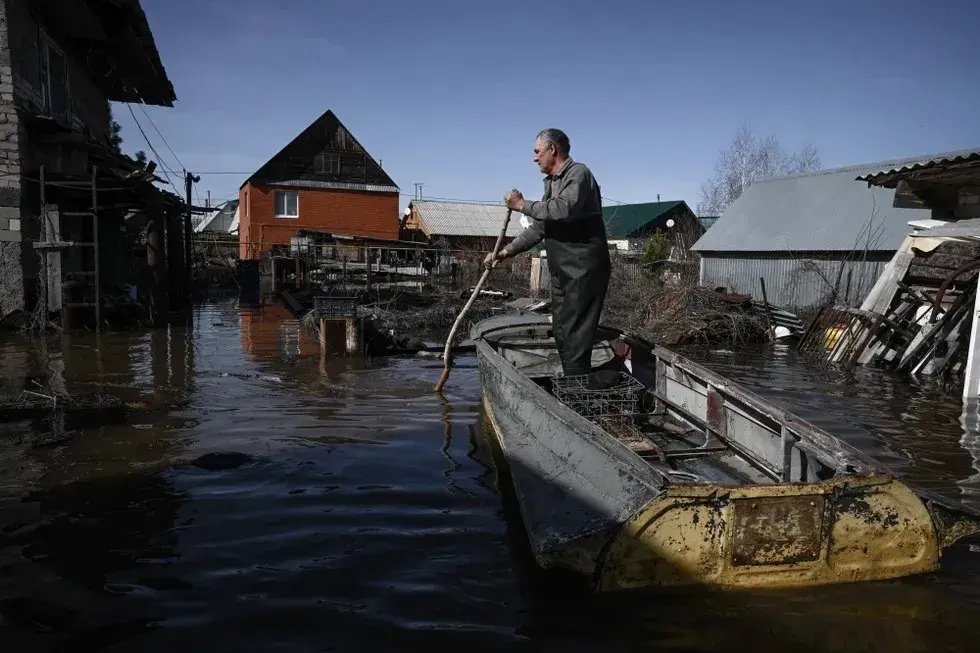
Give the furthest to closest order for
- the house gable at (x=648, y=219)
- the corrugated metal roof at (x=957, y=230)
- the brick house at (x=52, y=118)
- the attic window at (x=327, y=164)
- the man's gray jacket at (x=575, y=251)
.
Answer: the house gable at (x=648, y=219)
the attic window at (x=327, y=164)
the brick house at (x=52, y=118)
the corrugated metal roof at (x=957, y=230)
the man's gray jacket at (x=575, y=251)

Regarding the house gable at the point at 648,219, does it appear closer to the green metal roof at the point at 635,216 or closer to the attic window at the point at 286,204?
the green metal roof at the point at 635,216

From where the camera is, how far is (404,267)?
25.2m

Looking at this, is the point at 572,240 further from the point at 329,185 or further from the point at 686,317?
the point at 329,185

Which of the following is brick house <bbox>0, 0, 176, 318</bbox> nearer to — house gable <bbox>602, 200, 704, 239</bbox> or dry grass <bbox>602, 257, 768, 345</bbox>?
dry grass <bbox>602, 257, 768, 345</bbox>

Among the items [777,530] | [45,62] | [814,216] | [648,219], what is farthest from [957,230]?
[648,219]

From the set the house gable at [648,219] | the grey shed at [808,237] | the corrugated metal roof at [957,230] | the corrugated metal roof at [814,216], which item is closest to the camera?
the corrugated metal roof at [957,230]

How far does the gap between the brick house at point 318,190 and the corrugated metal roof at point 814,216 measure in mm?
17143

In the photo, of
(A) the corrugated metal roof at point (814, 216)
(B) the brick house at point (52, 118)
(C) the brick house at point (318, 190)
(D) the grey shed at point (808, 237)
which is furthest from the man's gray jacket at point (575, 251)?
(C) the brick house at point (318, 190)

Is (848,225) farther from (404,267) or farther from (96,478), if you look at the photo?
(96,478)

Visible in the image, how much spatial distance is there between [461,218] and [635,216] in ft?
35.1

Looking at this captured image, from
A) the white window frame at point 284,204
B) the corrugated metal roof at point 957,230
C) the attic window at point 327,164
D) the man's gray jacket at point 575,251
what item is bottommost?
the man's gray jacket at point 575,251

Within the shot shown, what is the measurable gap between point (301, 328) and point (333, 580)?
11939mm

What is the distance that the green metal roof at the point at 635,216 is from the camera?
40.0m

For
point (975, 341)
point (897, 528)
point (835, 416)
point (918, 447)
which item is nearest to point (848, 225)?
point (975, 341)
